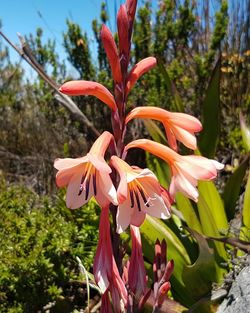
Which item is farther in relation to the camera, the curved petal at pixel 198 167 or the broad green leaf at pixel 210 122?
the broad green leaf at pixel 210 122

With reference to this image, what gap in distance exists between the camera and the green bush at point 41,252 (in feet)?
8.04

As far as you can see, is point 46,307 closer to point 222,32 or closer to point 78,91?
point 78,91

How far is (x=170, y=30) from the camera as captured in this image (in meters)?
4.90

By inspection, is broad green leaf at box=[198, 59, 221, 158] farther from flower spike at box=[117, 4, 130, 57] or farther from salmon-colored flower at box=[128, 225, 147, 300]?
salmon-colored flower at box=[128, 225, 147, 300]

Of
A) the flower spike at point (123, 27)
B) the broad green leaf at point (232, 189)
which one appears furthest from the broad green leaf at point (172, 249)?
the flower spike at point (123, 27)

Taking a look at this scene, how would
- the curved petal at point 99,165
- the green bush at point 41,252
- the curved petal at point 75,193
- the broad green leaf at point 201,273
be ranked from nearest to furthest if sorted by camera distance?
the curved petal at point 99,165, the curved petal at point 75,193, the broad green leaf at point 201,273, the green bush at point 41,252

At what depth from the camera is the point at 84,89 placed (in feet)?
4.31

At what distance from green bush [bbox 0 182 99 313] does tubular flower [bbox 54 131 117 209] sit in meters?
1.33

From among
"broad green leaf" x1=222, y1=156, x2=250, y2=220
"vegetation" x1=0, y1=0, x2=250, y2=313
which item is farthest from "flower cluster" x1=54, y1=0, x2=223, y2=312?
"broad green leaf" x1=222, y1=156, x2=250, y2=220

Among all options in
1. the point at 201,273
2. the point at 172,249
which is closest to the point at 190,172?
the point at 201,273

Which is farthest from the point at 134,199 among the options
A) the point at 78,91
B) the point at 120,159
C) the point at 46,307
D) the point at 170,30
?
the point at 170,30

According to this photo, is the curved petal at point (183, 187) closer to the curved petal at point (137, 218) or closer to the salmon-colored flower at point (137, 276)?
the curved petal at point (137, 218)

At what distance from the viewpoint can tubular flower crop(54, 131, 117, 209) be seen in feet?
3.73

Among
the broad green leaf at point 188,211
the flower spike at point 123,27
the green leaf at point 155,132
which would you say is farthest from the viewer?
the green leaf at point 155,132
